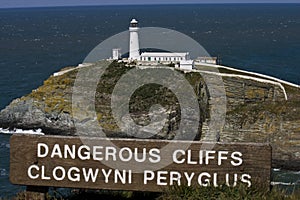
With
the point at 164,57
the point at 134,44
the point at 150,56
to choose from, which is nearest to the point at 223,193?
the point at 150,56

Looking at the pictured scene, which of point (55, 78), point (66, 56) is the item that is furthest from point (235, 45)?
point (55, 78)

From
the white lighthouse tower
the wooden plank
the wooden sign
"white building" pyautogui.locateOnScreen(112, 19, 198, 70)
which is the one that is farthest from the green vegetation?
the white lighthouse tower

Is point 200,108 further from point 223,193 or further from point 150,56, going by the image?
point 223,193

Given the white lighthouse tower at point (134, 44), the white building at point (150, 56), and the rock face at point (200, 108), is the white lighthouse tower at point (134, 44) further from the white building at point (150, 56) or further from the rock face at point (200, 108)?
the rock face at point (200, 108)

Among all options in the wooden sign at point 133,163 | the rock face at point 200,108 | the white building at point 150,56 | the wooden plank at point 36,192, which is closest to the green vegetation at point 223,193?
the wooden sign at point 133,163

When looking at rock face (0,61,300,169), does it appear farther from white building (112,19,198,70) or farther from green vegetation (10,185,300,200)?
green vegetation (10,185,300,200)
